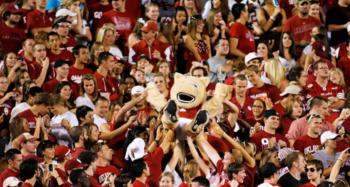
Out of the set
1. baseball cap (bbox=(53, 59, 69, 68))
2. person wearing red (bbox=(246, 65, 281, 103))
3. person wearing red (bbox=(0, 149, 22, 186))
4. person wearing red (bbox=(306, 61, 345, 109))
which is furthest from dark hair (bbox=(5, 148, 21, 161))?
person wearing red (bbox=(306, 61, 345, 109))

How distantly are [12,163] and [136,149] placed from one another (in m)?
1.21

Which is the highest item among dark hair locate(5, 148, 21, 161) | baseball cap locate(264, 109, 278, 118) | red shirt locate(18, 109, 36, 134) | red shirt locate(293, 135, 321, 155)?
dark hair locate(5, 148, 21, 161)

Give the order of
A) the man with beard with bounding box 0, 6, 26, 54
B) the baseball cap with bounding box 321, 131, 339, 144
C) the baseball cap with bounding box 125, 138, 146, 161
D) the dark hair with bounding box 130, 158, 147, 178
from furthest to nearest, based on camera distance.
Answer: the man with beard with bounding box 0, 6, 26, 54 < the baseball cap with bounding box 321, 131, 339, 144 < the baseball cap with bounding box 125, 138, 146, 161 < the dark hair with bounding box 130, 158, 147, 178

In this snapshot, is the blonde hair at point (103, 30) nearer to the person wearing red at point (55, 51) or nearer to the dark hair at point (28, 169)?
the person wearing red at point (55, 51)

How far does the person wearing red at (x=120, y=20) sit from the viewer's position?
19906 millimetres

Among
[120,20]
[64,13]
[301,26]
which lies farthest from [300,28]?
[64,13]

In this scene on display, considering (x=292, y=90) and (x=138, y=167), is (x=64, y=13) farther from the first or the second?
(x=138, y=167)

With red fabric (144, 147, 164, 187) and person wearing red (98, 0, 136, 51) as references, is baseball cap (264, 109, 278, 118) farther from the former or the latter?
person wearing red (98, 0, 136, 51)

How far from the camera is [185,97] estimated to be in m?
15.7

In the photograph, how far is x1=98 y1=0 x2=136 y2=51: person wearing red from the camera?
784 inches

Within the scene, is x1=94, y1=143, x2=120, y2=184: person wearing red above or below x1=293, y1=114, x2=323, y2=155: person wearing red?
above

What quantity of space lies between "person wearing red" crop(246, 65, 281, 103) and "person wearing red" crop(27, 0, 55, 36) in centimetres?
268

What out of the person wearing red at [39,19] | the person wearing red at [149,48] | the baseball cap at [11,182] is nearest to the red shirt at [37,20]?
the person wearing red at [39,19]

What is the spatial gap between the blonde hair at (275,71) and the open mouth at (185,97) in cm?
327
